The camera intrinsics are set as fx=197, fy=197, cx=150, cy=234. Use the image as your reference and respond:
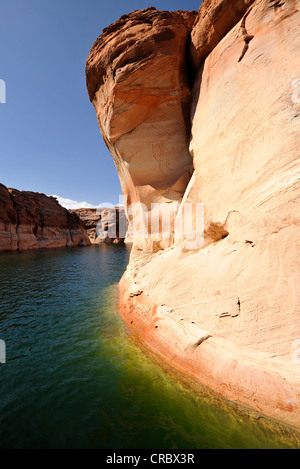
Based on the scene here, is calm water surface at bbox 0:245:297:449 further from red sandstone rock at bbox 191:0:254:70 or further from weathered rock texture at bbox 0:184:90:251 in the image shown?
weathered rock texture at bbox 0:184:90:251

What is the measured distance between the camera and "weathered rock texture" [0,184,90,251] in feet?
117

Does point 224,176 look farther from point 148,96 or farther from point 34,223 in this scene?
point 34,223

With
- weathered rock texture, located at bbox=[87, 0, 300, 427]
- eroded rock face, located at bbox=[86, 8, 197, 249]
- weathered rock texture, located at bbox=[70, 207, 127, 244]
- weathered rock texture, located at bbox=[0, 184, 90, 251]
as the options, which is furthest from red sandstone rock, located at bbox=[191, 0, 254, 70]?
weathered rock texture, located at bbox=[70, 207, 127, 244]

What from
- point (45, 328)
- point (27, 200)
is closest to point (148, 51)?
point (45, 328)

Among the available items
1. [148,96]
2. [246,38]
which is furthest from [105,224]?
[246,38]

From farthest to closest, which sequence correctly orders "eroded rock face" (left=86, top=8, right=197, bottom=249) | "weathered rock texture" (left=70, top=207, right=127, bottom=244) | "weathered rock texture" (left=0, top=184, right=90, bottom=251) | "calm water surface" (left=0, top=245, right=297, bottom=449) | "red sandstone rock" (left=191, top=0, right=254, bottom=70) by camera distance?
"weathered rock texture" (left=70, top=207, right=127, bottom=244), "weathered rock texture" (left=0, top=184, right=90, bottom=251), "eroded rock face" (left=86, top=8, right=197, bottom=249), "red sandstone rock" (left=191, top=0, right=254, bottom=70), "calm water surface" (left=0, top=245, right=297, bottom=449)

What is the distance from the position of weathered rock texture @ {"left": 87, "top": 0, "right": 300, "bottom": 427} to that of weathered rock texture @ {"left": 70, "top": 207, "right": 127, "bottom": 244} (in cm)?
6075

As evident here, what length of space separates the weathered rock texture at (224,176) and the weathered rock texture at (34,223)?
36125 millimetres

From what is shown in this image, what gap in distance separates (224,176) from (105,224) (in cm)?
6566

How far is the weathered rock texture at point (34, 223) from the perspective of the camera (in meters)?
35.6

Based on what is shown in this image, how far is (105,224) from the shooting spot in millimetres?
68438

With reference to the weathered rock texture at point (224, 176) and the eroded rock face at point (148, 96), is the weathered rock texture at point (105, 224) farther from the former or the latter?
the weathered rock texture at point (224, 176)

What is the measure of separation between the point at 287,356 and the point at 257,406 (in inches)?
38.4

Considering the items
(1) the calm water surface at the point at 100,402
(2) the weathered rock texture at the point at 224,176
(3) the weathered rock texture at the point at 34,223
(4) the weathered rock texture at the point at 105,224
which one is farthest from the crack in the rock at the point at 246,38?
(4) the weathered rock texture at the point at 105,224
